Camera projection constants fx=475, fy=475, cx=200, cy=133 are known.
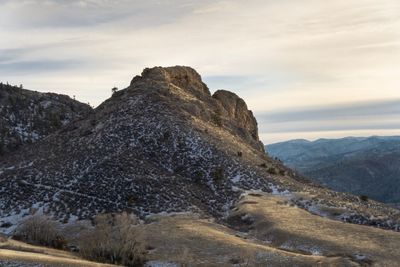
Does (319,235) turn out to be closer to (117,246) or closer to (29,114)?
(117,246)

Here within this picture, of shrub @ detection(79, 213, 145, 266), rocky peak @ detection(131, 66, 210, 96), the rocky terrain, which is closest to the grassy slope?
the rocky terrain

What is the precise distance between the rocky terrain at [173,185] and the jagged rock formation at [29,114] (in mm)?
24253

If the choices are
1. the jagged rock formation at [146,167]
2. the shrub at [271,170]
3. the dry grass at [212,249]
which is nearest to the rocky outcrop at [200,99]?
the jagged rock formation at [146,167]

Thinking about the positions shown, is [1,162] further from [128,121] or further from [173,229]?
[173,229]

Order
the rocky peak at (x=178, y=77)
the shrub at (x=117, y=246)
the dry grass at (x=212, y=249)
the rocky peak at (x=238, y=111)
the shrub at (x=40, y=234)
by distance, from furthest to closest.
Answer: the rocky peak at (x=238, y=111)
the rocky peak at (x=178, y=77)
the shrub at (x=40, y=234)
the shrub at (x=117, y=246)
the dry grass at (x=212, y=249)

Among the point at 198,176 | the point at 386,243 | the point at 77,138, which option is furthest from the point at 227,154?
the point at 386,243

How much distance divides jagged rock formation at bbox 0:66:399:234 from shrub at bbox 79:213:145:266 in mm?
15878

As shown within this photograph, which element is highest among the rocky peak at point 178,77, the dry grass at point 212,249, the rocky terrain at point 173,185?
the rocky peak at point 178,77

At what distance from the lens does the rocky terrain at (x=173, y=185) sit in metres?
52.5

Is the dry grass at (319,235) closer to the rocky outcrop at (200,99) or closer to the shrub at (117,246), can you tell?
the shrub at (117,246)

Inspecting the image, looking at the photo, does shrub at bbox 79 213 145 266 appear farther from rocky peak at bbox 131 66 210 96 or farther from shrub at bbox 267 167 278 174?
rocky peak at bbox 131 66 210 96

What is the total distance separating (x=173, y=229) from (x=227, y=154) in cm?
3191

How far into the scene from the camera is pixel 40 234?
5388 centimetres

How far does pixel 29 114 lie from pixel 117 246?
94294mm
